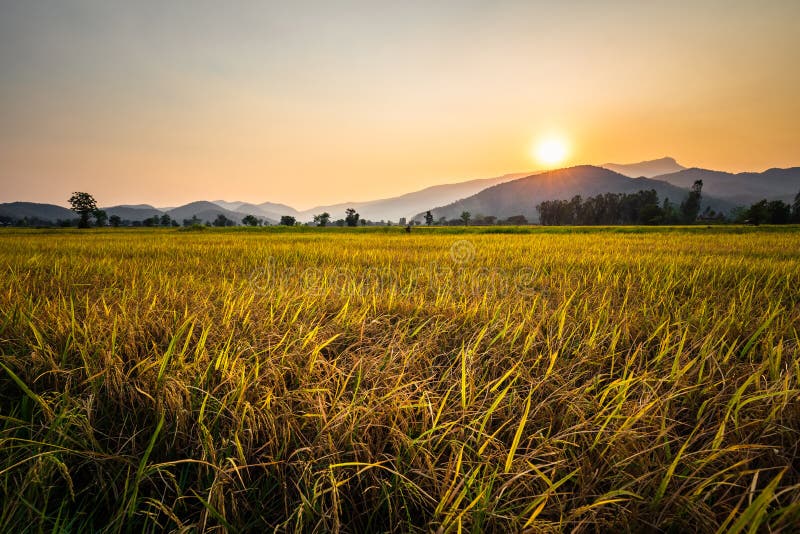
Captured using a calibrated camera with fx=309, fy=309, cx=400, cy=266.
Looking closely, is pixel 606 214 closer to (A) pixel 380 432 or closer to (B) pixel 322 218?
(B) pixel 322 218

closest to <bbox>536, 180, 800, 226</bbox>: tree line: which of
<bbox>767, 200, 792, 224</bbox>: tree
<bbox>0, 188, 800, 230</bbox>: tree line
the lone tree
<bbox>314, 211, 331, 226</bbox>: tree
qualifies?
<bbox>0, 188, 800, 230</bbox>: tree line

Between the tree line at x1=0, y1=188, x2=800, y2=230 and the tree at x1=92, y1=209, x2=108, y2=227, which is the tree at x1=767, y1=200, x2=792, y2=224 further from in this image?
the tree at x1=92, y1=209, x2=108, y2=227

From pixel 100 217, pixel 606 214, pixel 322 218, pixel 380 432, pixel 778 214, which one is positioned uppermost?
pixel 100 217

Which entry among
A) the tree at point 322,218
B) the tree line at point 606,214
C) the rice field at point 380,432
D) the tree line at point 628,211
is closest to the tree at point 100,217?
the tree line at point 606,214

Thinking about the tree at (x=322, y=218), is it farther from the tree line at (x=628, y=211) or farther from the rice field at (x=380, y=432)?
the rice field at (x=380, y=432)

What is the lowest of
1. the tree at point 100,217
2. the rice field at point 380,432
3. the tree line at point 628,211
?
the rice field at point 380,432

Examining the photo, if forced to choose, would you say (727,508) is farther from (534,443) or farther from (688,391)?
(688,391)

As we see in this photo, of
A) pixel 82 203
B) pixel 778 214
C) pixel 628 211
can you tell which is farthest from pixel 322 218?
pixel 778 214

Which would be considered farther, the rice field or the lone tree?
the lone tree

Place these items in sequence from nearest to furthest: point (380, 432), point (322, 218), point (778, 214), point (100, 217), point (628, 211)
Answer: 1. point (380, 432)
2. point (778, 214)
3. point (100, 217)
4. point (322, 218)
5. point (628, 211)

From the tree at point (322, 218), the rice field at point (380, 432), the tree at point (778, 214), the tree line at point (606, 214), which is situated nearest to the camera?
the rice field at point (380, 432)

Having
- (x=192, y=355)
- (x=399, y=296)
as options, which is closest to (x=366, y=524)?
(x=192, y=355)

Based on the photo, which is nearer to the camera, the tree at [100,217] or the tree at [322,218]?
the tree at [100,217]

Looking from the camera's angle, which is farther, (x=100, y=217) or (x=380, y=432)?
(x=100, y=217)
